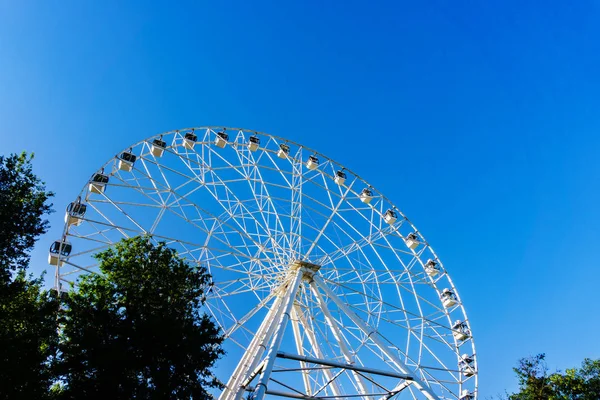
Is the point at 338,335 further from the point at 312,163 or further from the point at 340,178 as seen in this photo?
the point at 312,163

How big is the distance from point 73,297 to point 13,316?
225 centimetres

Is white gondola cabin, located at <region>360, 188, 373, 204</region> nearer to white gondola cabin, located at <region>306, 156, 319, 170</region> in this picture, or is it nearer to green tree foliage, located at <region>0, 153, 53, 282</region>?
white gondola cabin, located at <region>306, 156, 319, 170</region>

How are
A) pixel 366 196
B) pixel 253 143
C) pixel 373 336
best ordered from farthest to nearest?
pixel 366 196 < pixel 253 143 < pixel 373 336

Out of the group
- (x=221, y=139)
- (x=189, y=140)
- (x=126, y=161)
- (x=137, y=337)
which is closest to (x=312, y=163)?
(x=221, y=139)

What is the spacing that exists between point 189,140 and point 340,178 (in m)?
9.51

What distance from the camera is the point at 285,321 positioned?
16.9 metres

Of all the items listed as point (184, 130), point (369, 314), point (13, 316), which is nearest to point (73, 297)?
point (13, 316)

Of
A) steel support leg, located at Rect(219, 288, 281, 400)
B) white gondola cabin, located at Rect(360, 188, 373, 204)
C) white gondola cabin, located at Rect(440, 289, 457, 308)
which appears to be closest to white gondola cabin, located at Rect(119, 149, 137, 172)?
steel support leg, located at Rect(219, 288, 281, 400)

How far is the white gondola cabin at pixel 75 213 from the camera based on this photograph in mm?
22547

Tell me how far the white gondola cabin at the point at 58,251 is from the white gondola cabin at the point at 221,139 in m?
9.66

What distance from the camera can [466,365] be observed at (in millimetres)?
25828

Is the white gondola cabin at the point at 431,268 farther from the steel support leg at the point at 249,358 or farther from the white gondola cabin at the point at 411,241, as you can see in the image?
the steel support leg at the point at 249,358

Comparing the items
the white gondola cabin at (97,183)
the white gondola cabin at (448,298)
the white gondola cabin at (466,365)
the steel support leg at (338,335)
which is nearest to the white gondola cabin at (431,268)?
the white gondola cabin at (448,298)

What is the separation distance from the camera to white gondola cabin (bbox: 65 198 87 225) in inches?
888
